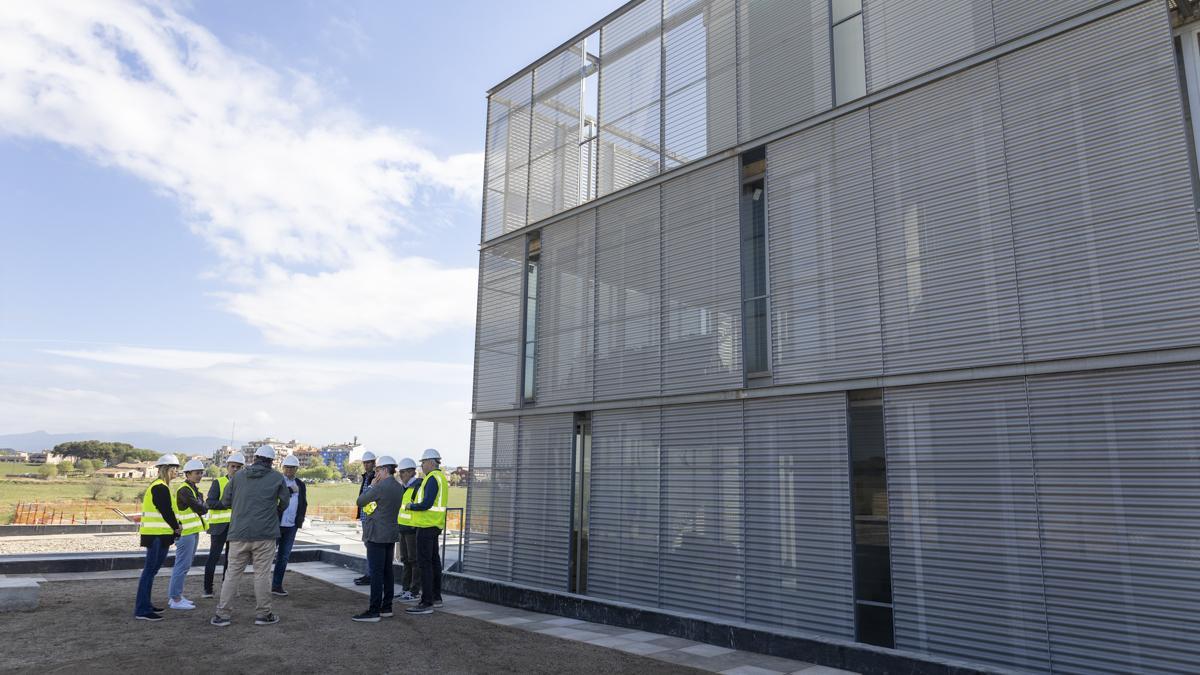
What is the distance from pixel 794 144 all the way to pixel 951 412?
13.3 feet

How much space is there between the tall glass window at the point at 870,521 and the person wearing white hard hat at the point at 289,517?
27.1ft

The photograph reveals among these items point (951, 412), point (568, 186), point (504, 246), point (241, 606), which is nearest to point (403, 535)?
point (241, 606)

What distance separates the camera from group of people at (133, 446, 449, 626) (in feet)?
28.9

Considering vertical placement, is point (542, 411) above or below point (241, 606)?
above

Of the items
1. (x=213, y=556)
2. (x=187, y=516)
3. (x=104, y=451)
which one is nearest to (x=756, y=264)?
(x=187, y=516)

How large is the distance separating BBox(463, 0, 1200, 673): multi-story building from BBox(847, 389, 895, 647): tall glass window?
1.1 inches

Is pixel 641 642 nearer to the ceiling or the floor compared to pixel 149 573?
nearer to the floor

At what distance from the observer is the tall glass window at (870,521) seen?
25.8 feet

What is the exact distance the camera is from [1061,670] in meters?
6.61

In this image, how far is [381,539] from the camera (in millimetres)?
9469

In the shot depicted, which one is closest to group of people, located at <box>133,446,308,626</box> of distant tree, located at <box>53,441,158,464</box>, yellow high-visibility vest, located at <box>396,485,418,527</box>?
yellow high-visibility vest, located at <box>396,485,418,527</box>

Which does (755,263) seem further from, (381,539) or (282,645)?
(282,645)

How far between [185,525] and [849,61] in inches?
429

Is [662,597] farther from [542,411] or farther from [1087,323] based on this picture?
[1087,323]
